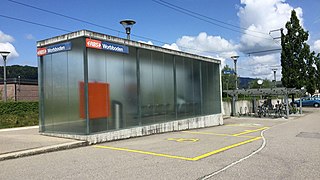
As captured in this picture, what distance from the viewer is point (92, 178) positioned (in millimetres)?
6375

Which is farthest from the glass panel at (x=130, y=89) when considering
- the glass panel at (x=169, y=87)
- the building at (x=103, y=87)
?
the glass panel at (x=169, y=87)

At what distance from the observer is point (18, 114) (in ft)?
63.6

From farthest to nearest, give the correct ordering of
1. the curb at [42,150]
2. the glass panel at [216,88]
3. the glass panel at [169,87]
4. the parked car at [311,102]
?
the parked car at [311,102]
the glass panel at [216,88]
the glass panel at [169,87]
the curb at [42,150]

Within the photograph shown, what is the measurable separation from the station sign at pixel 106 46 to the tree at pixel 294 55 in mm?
27995

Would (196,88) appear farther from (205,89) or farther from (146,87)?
(146,87)

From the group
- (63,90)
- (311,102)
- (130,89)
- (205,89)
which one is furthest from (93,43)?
(311,102)

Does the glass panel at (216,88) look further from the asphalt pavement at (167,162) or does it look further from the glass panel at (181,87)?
the asphalt pavement at (167,162)

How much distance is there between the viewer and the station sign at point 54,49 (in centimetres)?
1209

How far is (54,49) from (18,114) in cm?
887

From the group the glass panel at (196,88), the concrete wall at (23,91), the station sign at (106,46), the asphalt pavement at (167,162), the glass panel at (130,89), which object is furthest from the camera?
the concrete wall at (23,91)

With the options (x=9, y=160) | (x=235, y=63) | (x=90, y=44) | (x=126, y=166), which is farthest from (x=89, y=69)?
(x=235, y=63)

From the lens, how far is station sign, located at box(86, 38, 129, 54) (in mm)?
11766

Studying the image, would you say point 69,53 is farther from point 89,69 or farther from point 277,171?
point 277,171

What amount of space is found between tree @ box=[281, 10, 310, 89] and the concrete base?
1767 centimetres
